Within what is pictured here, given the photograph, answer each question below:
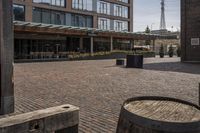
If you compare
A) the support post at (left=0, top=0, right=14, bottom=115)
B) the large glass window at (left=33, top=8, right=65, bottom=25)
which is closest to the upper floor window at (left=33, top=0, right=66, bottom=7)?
the large glass window at (left=33, top=8, right=65, bottom=25)

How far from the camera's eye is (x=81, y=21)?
46.6 metres

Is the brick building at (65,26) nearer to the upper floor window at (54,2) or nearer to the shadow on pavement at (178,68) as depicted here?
the upper floor window at (54,2)

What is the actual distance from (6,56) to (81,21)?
40980 mm

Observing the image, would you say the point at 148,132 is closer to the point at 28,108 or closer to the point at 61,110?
the point at 61,110

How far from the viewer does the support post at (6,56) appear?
6.17 meters

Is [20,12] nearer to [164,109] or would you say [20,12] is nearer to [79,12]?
[79,12]

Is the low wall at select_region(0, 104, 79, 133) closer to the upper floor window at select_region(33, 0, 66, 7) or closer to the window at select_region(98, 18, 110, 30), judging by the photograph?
the upper floor window at select_region(33, 0, 66, 7)

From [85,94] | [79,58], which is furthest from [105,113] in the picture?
[79,58]

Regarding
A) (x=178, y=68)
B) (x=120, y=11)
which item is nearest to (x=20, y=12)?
(x=120, y=11)

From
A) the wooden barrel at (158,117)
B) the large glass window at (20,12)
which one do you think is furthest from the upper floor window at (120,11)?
the wooden barrel at (158,117)

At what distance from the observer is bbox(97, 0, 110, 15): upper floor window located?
50.0 m

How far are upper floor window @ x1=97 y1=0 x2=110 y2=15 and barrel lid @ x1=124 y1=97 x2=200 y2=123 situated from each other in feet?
156

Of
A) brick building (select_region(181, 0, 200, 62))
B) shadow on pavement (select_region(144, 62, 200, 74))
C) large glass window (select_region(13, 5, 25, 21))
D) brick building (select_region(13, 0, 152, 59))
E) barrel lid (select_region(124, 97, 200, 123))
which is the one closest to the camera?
barrel lid (select_region(124, 97, 200, 123))

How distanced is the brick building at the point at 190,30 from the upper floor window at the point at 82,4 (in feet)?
63.1
